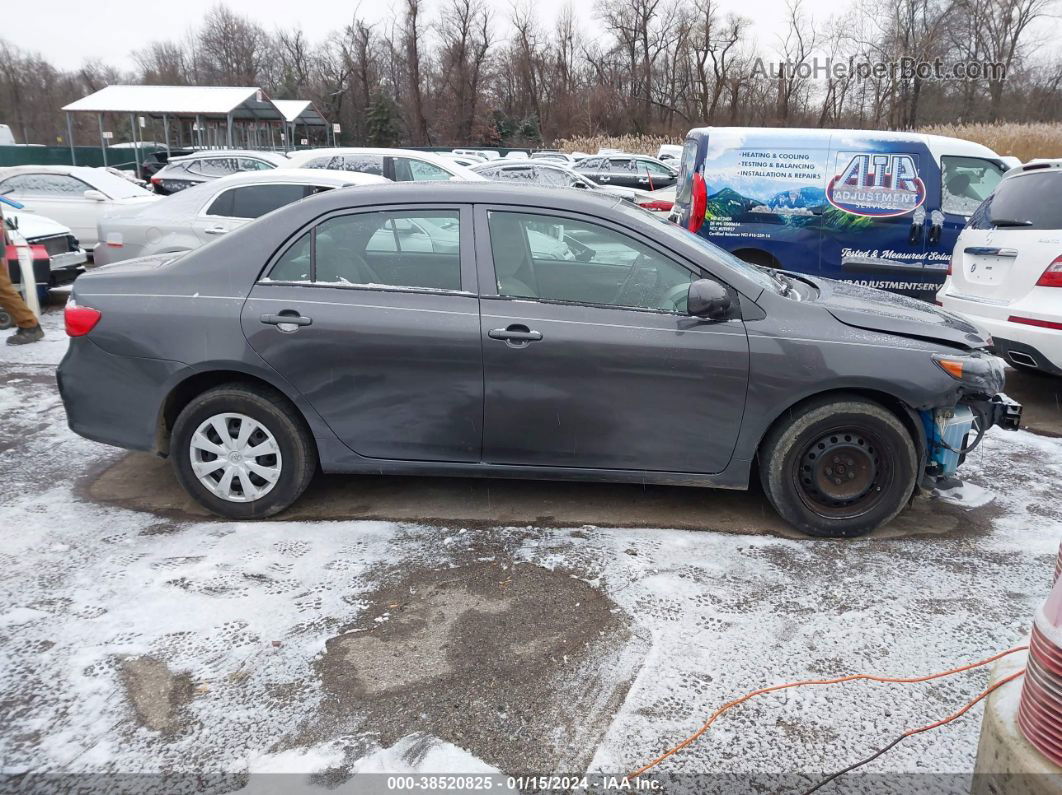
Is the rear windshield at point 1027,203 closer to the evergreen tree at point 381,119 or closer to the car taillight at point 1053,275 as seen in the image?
the car taillight at point 1053,275

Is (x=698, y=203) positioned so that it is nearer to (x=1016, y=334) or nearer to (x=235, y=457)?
(x=1016, y=334)

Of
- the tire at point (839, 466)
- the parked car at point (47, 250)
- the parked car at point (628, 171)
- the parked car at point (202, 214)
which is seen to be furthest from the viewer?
the parked car at point (628, 171)

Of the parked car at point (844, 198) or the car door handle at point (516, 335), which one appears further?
the parked car at point (844, 198)

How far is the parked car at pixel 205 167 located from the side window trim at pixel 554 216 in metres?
12.7

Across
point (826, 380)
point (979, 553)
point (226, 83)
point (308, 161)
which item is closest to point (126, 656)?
point (826, 380)

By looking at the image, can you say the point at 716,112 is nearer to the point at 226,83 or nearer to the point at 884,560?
the point at 226,83

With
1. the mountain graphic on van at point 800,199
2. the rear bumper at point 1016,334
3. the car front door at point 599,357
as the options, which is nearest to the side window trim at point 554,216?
the car front door at point 599,357

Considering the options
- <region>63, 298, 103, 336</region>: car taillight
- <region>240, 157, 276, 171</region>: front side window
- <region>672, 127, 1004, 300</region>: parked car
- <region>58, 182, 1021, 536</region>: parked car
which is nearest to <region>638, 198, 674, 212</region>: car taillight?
<region>672, 127, 1004, 300</region>: parked car

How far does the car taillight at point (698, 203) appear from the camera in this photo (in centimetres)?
822

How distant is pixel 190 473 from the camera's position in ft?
13.0

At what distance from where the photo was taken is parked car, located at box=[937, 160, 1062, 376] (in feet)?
17.5

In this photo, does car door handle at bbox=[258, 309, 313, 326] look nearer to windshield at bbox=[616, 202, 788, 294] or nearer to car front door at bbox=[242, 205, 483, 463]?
car front door at bbox=[242, 205, 483, 463]

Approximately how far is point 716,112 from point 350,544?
5647 centimetres

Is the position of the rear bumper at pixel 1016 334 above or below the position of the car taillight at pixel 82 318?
below
